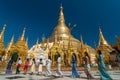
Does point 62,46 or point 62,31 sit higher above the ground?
point 62,31

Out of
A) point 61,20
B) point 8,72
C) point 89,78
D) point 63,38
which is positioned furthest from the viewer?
point 61,20

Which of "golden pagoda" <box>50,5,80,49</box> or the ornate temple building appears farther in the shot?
"golden pagoda" <box>50,5,80,49</box>

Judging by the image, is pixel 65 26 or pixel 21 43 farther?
pixel 65 26

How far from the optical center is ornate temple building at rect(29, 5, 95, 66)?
30922mm

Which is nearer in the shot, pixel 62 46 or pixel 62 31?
pixel 62 46

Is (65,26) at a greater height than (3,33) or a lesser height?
greater

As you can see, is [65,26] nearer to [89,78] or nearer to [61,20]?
[61,20]

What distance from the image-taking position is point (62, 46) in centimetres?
3888

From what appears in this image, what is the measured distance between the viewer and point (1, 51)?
106ft

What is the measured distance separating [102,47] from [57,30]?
855 inches

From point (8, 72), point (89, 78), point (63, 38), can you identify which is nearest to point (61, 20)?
point (63, 38)

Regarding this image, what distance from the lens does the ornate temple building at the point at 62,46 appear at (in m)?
30.9

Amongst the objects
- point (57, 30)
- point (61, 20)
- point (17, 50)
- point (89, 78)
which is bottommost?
point (89, 78)

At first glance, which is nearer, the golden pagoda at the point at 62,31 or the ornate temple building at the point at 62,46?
the ornate temple building at the point at 62,46
